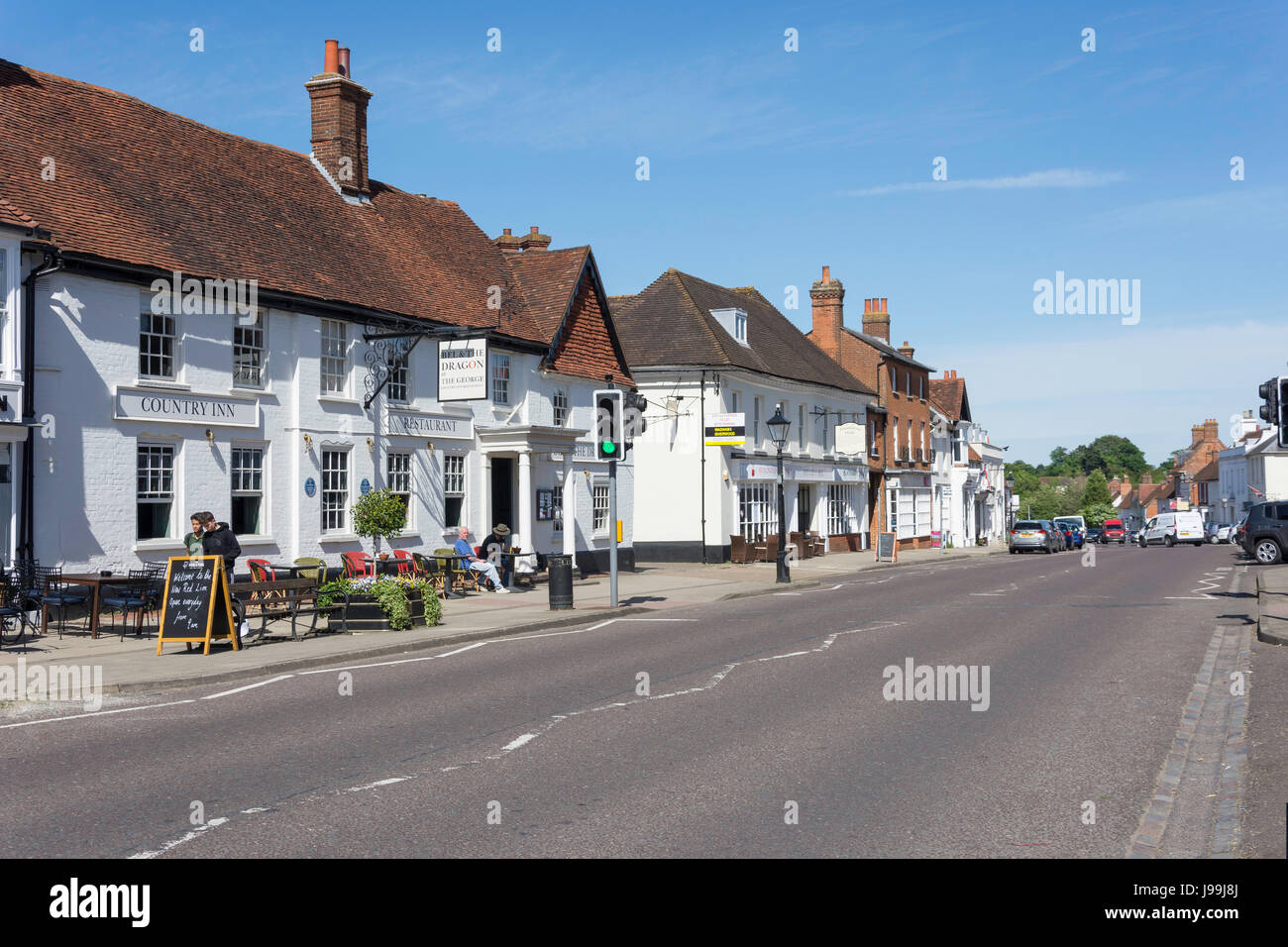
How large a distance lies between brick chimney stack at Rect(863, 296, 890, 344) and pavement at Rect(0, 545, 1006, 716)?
3603 centimetres

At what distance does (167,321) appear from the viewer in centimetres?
2027

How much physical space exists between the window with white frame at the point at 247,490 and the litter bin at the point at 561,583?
578cm

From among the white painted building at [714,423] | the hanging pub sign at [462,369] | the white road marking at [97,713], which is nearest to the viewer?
the white road marking at [97,713]

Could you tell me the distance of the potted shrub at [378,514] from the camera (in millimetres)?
22484

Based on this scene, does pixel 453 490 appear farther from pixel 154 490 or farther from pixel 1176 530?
pixel 1176 530

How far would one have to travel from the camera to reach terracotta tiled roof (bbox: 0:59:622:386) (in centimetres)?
1959

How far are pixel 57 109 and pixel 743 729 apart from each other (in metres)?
18.6

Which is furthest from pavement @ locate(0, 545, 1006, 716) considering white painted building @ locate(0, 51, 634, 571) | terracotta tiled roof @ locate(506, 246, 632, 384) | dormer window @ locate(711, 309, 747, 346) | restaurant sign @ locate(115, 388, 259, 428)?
dormer window @ locate(711, 309, 747, 346)

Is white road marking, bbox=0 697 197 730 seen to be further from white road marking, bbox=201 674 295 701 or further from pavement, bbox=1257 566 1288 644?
pavement, bbox=1257 566 1288 644

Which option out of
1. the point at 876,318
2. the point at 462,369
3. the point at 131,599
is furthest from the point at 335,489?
the point at 876,318

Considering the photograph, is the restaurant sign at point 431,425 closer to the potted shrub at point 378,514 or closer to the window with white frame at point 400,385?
the window with white frame at point 400,385

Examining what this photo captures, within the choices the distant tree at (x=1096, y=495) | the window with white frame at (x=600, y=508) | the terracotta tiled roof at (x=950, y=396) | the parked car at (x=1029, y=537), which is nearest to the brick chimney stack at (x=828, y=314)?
the parked car at (x=1029, y=537)
